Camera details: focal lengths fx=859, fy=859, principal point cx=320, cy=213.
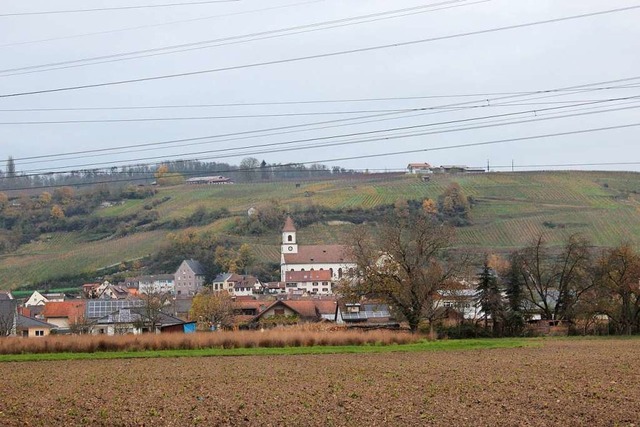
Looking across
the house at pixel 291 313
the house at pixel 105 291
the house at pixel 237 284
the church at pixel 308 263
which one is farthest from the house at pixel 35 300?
the church at pixel 308 263

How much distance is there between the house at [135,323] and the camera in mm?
69188

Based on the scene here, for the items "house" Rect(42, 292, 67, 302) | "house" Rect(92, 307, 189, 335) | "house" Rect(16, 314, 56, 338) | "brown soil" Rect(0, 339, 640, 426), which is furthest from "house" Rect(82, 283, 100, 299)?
"brown soil" Rect(0, 339, 640, 426)

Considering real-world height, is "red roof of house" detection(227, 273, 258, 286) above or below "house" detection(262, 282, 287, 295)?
above

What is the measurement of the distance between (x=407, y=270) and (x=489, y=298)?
6286 millimetres

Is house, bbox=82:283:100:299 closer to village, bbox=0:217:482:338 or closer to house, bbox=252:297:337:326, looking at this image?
village, bbox=0:217:482:338

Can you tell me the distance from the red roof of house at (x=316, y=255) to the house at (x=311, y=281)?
19.2 ft

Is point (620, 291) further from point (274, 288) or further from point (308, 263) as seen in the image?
point (308, 263)

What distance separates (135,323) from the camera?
228ft

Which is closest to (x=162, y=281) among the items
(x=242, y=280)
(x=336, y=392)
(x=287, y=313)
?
(x=242, y=280)

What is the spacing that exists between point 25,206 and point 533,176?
11174 cm

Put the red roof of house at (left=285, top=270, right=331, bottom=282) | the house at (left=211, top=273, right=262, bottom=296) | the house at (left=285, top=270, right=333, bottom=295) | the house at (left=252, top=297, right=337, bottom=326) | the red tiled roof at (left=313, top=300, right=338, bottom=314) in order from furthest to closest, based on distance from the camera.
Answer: the red roof of house at (left=285, top=270, right=331, bottom=282) < the house at (left=285, top=270, right=333, bottom=295) < the house at (left=211, top=273, right=262, bottom=296) < the red tiled roof at (left=313, top=300, right=338, bottom=314) < the house at (left=252, top=297, right=337, bottom=326)

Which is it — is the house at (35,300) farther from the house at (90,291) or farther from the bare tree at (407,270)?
the bare tree at (407,270)

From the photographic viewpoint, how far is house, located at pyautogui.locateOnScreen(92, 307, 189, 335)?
69.2 m

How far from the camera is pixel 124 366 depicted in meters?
35.5
